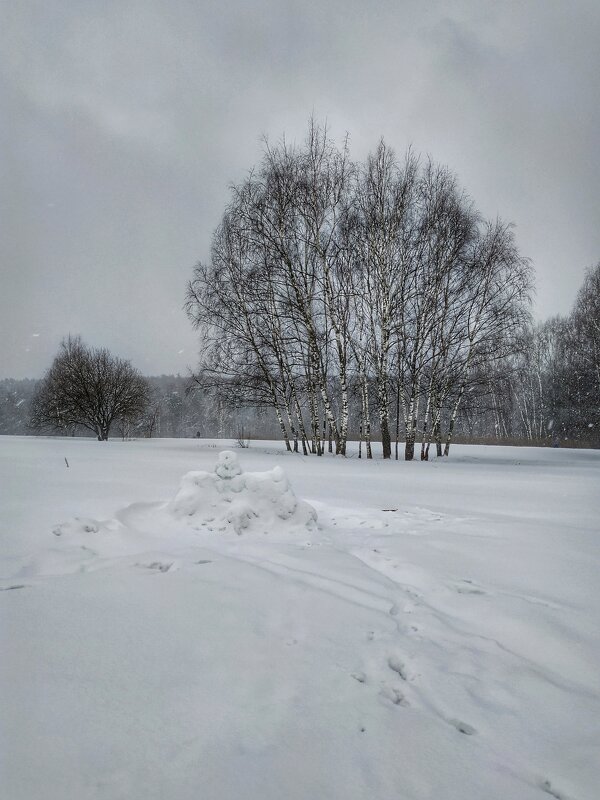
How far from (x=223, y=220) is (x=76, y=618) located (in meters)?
13.6

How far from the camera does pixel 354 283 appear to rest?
1273 cm

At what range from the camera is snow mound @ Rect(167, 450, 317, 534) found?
3.74 m

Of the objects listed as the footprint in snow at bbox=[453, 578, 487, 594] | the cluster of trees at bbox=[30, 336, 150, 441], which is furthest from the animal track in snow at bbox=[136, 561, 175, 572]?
the cluster of trees at bbox=[30, 336, 150, 441]

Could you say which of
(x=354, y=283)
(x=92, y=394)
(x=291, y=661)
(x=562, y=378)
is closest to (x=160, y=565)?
(x=291, y=661)

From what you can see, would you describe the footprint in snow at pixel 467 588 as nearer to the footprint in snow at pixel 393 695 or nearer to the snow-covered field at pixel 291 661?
the snow-covered field at pixel 291 661

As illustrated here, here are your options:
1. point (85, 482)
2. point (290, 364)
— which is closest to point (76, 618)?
point (85, 482)

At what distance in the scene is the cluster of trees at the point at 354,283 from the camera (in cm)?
1188

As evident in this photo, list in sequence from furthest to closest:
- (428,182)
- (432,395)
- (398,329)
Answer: (432,395) < (428,182) < (398,329)

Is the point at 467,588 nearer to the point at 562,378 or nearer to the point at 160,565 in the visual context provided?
the point at 160,565

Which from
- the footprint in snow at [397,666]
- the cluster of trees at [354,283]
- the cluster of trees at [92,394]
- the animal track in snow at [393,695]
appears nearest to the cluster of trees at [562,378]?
the cluster of trees at [354,283]

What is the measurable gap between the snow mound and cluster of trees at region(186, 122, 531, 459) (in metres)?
7.85

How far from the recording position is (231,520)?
12.1 feet

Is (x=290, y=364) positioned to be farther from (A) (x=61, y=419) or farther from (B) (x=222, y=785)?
(A) (x=61, y=419)

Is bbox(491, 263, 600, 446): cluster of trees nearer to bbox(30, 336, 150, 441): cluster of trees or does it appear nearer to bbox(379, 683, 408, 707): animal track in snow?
bbox(379, 683, 408, 707): animal track in snow
